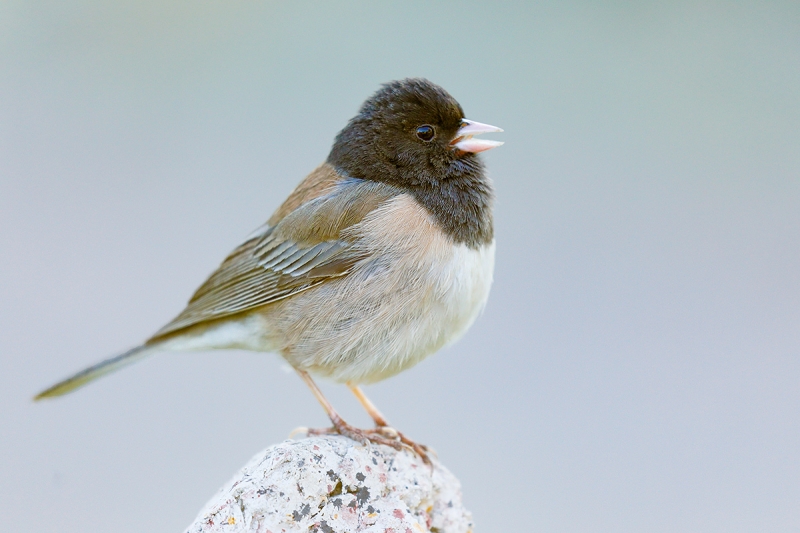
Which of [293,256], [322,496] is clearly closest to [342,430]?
[322,496]

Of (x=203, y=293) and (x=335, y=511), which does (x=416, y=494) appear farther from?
(x=203, y=293)

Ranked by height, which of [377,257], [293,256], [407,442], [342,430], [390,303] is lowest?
[407,442]

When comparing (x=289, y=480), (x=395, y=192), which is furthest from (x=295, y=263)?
(x=289, y=480)

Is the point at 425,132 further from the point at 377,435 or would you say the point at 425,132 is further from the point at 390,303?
the point at 377,435

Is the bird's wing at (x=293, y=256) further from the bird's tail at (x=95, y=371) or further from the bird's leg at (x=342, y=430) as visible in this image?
the bird's leg at (x=342, y=430)

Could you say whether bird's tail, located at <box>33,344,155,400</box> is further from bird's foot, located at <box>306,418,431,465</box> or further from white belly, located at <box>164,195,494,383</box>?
bird's foot, located at <box>306,418,431,465</box>

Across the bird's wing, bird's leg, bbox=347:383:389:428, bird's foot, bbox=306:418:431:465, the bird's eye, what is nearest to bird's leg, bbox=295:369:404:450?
bird's foot, bbox=306:418:431:465
